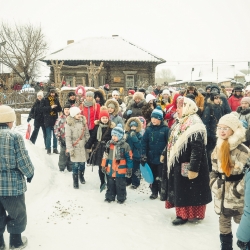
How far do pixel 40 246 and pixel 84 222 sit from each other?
84 cm

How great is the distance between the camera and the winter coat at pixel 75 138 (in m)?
6.06

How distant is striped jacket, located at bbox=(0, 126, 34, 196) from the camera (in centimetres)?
346

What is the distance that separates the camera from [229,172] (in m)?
3.38

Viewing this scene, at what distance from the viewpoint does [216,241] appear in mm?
3928

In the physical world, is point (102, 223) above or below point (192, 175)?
below

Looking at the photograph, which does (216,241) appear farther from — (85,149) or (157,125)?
(85,149)

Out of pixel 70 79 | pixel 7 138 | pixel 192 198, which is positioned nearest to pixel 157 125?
pixel 192 198

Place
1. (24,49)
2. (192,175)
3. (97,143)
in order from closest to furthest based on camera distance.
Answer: (192,175) < (97,143) < (24,49)

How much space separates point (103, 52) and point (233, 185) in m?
23.7

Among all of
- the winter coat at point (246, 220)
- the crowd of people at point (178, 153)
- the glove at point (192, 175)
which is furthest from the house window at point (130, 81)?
the winter coat at point (246, 220)

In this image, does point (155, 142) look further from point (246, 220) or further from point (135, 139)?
point (246, 220)

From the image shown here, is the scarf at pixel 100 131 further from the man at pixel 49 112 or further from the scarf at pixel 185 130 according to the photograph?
the man at pixel 49 112

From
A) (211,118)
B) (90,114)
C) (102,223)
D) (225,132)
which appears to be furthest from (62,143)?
(225,132)

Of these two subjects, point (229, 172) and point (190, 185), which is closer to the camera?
point (229, 172)
